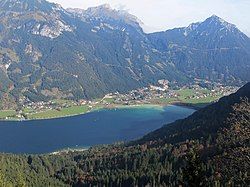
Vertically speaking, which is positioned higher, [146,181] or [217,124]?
[217,124]

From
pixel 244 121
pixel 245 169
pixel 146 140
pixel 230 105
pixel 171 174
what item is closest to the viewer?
pixel 245 169

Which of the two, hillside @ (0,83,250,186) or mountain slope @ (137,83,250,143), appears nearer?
hillside @ (0,83,250,186)

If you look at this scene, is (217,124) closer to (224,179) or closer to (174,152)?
(174,152)

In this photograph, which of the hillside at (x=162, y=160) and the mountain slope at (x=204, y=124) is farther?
the mountain slope at (x=204, y=124)

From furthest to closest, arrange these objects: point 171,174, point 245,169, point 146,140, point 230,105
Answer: point 146,140
point 230,105
point 171,174
point 245,169

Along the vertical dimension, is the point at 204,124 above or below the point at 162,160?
above

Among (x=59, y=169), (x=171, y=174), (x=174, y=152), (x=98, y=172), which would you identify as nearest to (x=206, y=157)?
(x=171, y=174)

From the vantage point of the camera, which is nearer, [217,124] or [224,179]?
[224,179]

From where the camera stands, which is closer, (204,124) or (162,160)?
(162,160)
